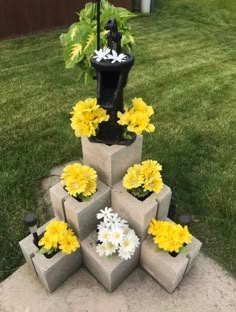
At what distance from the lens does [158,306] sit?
102 inches

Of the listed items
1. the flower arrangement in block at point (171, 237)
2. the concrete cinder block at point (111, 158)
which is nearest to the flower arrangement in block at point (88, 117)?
the concrete cinder block at point (111, 158)

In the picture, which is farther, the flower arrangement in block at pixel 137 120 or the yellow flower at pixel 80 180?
the yellow flower at pixel 80 180

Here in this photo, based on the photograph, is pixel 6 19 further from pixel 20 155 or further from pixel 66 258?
pixel 66 258

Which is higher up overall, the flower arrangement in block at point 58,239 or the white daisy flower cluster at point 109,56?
the white daisy flower cluster at point 109,56

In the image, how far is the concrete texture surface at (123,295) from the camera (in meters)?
2.57

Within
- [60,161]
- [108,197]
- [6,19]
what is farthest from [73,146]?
[6,19]

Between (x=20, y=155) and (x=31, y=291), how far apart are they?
1898 millimetres


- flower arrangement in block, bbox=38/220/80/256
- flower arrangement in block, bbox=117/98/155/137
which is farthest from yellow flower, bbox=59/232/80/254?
flower arrangement in block, bbox=117/98/155/137

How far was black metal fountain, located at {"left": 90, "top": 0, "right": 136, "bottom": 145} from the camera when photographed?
213cm

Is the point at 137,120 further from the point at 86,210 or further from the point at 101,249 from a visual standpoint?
the point at 101,249

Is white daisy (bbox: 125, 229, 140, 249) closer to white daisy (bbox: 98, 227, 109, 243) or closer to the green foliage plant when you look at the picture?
white daisy (bbox: 98, 227, 109, 243)

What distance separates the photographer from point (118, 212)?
2711 millimetres

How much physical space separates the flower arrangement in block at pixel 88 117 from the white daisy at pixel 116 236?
0.77 metres

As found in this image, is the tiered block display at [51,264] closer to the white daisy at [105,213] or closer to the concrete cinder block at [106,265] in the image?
the concrete cinder block at [106,265]
